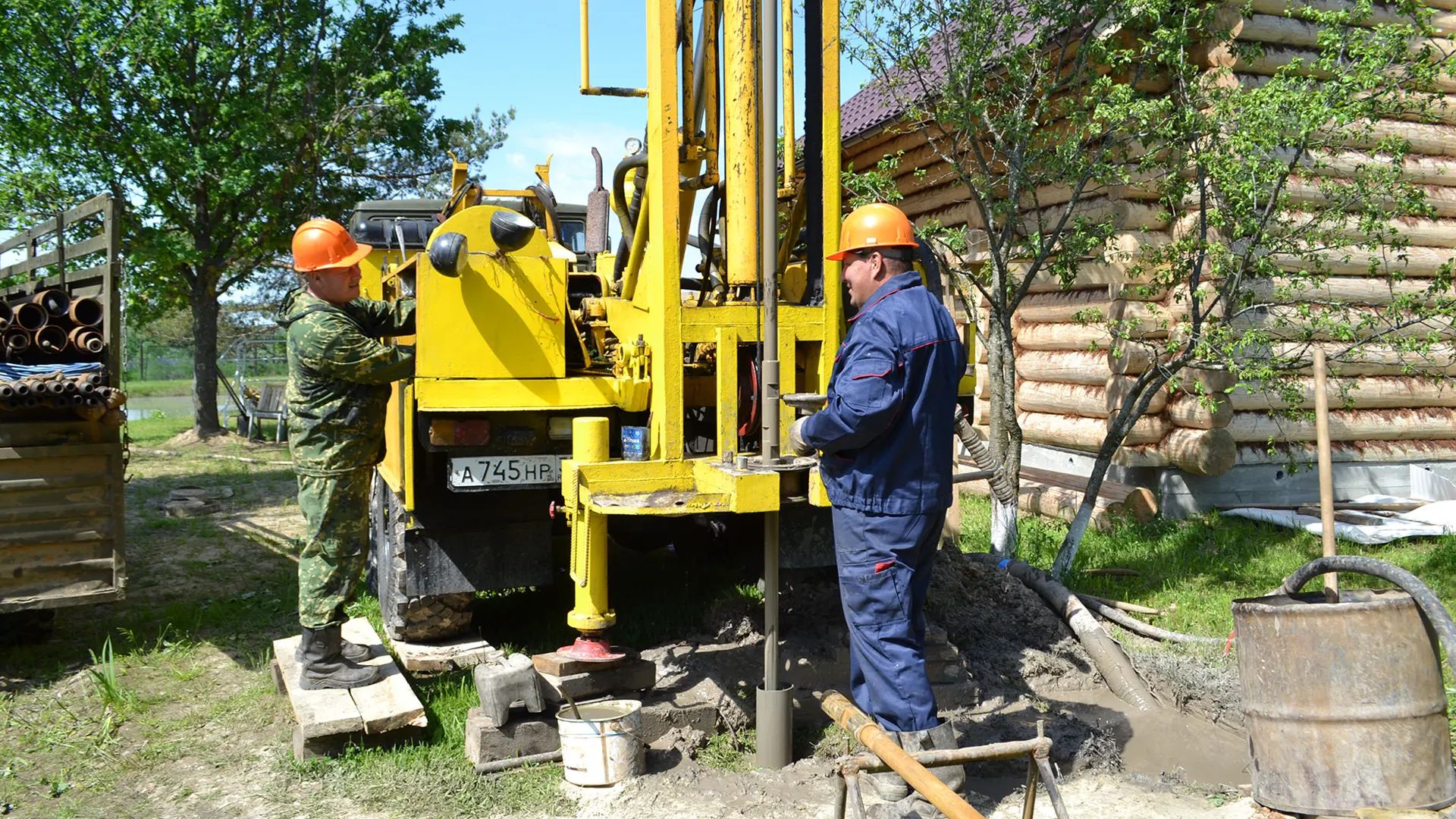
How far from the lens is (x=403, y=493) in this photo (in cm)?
513

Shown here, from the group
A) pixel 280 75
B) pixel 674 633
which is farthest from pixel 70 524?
pixel 280 75

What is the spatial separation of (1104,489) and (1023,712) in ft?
15.3

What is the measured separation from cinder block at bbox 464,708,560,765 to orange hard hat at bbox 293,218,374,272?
213 cm

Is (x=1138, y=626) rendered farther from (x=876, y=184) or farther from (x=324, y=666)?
(x=324, y=666)

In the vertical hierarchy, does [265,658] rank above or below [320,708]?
below

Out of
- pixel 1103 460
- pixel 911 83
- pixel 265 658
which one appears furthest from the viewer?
pixel 911 83

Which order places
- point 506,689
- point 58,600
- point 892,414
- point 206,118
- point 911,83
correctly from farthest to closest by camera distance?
point 206,118 → point 911,83 → point 58,600 → point 506,689 → point 892,414

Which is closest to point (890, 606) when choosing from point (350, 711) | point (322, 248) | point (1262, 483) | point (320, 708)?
point (350, 711)

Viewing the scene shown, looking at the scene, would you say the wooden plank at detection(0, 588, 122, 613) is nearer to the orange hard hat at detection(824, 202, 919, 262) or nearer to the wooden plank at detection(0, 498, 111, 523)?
the wooden plank at detection(0, 498, 111, 523)

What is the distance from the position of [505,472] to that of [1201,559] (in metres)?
5.12

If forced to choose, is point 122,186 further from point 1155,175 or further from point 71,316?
point 1155,175

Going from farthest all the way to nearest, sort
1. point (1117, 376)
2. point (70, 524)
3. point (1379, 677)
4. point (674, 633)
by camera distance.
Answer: point (1117, 376), point (674, 633), point (70, 524), point (1379, 677)

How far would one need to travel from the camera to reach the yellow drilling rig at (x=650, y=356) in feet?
13.9

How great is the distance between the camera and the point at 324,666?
484cm
